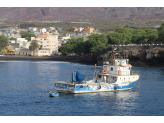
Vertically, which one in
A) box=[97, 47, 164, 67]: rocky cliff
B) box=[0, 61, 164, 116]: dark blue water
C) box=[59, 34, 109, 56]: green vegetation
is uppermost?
box=[59, 34, 109, 56]: green vegetation

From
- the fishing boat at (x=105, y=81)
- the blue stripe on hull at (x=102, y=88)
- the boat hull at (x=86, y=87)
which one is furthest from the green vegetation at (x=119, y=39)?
the boat hull at (x=86, y=87)

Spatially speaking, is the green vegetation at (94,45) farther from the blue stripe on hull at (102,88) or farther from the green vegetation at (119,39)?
the blue stripe on hull at (102,88)

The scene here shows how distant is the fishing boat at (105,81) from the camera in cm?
5653

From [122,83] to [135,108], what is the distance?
12.8 m

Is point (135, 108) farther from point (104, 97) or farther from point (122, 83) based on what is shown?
point (122, 83)

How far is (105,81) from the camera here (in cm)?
6125

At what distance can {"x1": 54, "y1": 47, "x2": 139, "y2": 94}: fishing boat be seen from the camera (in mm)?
56531

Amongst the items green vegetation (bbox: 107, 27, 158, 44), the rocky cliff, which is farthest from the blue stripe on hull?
green vegetation (bbox: 107, 27, 158, 44)

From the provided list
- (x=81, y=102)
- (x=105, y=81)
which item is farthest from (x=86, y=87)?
(x=81, y=102)

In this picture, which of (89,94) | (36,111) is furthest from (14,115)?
(89,94)

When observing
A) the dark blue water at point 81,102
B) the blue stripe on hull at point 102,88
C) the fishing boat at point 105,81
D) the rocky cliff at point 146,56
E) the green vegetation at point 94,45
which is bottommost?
the dark blue water at point 81,102

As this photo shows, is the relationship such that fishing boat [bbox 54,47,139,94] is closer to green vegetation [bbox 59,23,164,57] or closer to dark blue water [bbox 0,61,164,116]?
dark blue water [bbox 0,61,164,116]

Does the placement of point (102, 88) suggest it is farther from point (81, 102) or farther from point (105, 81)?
point (81, 102)
